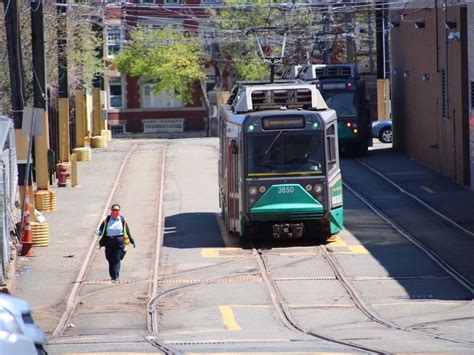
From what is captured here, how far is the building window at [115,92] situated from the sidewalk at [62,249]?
3089 cm

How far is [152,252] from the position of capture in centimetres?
2666

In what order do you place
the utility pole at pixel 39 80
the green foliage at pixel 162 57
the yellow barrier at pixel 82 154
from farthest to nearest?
1. the green foliage at pixel 162 57
2. the yellow barrier at pixel 82 154
3. the utility pole at pixel 39 80

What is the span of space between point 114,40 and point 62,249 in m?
46.8

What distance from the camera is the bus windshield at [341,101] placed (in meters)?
44.3

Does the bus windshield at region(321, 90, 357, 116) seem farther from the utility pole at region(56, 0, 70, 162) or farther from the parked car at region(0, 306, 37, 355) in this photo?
the parked car at region(0, 306, 37, 355)

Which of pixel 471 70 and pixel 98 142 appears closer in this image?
pixel 471 70

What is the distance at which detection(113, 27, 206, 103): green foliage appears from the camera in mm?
70438

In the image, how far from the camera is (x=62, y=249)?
1072 inches

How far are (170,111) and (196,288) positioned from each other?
2162 inches

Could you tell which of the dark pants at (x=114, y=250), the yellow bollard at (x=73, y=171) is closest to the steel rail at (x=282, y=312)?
the dark pants at (x=114, y=250)

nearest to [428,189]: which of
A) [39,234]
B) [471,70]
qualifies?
[471,70]

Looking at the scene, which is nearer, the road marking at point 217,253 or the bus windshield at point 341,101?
the road marking at point 217,253

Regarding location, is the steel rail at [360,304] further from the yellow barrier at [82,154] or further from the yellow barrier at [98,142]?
the yellow barrier at [98,142]

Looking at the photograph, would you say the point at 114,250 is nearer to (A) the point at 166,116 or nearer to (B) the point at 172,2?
(B) the point at 172,2
